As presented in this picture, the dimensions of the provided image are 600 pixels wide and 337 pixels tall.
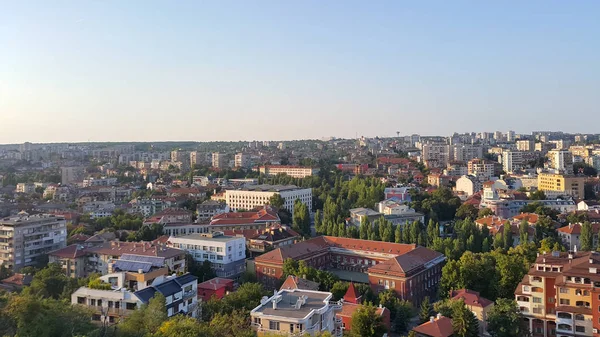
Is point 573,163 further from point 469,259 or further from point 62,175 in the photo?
point 62,175

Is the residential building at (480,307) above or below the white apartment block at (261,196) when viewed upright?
below

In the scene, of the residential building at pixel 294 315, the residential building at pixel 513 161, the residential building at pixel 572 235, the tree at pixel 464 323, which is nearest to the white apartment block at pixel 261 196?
the residential building at pixel 572 235

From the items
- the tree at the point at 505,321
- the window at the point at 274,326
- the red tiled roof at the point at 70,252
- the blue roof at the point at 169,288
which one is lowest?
the tree at the point at 505,321

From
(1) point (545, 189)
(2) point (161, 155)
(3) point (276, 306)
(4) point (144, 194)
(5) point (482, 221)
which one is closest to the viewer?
(3) point (276, 306)

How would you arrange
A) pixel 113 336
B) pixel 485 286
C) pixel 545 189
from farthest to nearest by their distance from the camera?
1. pixel 545 189
2. pixel 485 286
3. pixel 113 336

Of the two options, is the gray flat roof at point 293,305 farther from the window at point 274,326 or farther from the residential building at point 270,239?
the residential building at point 270,239

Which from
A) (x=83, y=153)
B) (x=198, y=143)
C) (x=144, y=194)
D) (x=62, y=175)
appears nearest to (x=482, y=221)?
(x=144, y=194)
